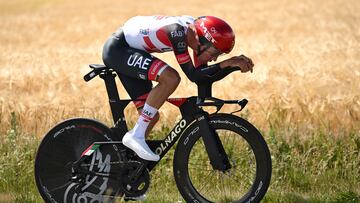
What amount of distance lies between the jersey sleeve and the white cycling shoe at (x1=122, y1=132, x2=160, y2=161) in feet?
2.50

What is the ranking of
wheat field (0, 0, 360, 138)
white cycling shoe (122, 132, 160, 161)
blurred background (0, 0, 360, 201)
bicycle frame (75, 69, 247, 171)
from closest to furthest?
bicycle frame (75, 69, 247, 171) < white cycling shoe (122, 132, 160, 161) < blurred background (0, 0, 360, 201) < wheat field (0, 0, 360, 138)

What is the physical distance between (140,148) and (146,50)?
89 cm

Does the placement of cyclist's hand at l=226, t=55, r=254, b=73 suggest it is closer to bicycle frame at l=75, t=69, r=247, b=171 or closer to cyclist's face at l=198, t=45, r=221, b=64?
cyclist's face at l=198, t=45, r=221, b=64

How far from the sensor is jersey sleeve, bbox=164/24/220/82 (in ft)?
21.6

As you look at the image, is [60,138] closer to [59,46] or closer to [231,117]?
[231,117]

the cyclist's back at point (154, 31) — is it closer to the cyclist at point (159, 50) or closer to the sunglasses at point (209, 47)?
the cyclist at point (159, 50)

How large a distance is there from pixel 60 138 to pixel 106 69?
0.77 meters

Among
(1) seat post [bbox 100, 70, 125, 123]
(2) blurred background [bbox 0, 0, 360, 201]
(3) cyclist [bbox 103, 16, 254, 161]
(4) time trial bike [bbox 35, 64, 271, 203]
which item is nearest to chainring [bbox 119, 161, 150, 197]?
(4) time trial bike [bbox 35, 64, 271, 203]

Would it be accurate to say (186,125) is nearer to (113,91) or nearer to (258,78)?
(113,91)

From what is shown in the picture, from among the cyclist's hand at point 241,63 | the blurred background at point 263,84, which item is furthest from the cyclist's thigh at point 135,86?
the blurred background at point 263,84

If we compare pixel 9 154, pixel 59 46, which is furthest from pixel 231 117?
pixel 59 46

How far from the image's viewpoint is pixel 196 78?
260 inches

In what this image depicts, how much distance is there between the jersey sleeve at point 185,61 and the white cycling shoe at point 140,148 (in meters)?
0.76

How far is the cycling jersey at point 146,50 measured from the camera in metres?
6.60
